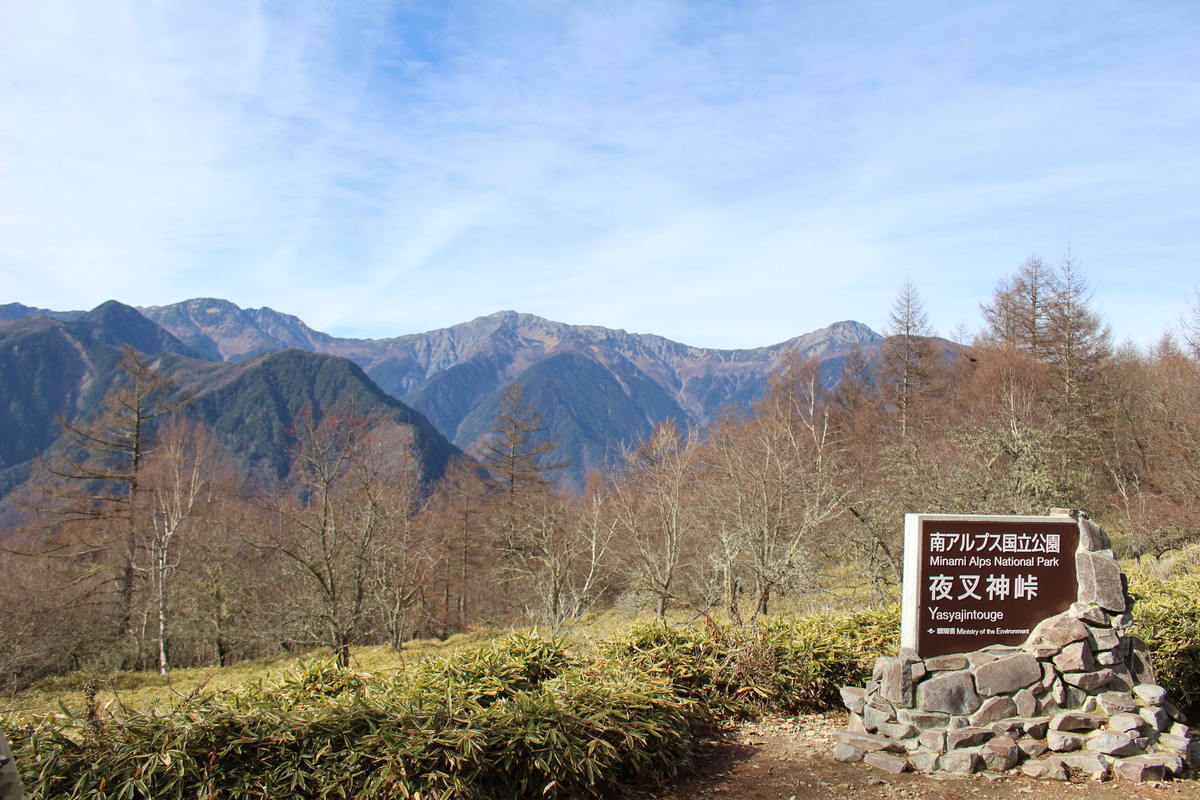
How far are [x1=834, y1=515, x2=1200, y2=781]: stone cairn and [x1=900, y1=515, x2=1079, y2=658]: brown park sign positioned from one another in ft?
0.31

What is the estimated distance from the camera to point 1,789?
1.73 meters

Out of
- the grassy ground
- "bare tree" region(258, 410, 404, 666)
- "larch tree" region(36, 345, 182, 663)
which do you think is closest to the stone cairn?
"bare tree" region(258, 410, 404, 666)

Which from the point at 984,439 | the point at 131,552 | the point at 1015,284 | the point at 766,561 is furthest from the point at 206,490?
the point at 1015,284

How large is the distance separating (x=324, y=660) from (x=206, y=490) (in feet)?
124

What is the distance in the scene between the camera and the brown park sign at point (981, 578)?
18.1ft

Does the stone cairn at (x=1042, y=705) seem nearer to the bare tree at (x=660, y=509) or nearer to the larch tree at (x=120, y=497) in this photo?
the bare tree at (x=660, y=509)

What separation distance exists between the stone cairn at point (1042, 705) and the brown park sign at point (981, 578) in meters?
0.10

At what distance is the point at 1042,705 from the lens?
5395 mm

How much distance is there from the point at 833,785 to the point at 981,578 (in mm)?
1967

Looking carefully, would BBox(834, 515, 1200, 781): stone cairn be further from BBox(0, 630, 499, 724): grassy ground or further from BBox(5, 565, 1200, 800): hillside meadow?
BBox(0, 630, 499, 724): grassy ground

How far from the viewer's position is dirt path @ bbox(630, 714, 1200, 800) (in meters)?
4.77

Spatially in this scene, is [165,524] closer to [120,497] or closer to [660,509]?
[120,497]

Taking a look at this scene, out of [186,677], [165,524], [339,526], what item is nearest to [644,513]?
[339,526]

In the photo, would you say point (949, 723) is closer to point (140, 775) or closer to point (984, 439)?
point (140, 775)
